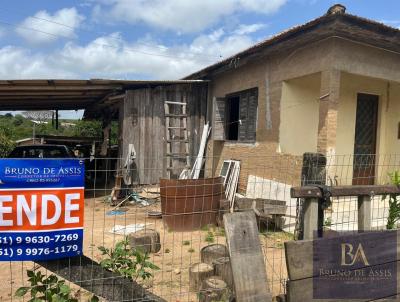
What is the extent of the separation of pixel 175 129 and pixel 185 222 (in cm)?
441

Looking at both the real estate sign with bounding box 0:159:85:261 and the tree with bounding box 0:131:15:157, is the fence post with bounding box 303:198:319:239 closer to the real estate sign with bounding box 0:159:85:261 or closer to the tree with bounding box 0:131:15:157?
the real estate sign with bounding box 0:159:85:261

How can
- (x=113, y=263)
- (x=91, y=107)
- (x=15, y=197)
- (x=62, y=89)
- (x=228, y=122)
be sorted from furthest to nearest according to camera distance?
(x=91, y=107) → (x=228, y=122) → (x=62, y=89) → (x=113, y=263) → (x=15, y=197)

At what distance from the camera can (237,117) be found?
11.4 metres

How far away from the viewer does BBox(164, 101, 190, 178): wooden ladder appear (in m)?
10.7

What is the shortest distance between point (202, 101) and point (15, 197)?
9.35 meters

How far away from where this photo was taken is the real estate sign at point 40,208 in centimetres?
260

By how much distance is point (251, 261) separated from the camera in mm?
3137

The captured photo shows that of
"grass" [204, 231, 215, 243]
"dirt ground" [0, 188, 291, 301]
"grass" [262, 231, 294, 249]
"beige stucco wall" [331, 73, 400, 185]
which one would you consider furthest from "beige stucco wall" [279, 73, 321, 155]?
"grass" [204, 231, 215, 243]

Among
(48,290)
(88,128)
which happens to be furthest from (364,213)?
(88,128)

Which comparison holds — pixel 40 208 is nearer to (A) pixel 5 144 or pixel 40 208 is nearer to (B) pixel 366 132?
(B) pixel 366 132

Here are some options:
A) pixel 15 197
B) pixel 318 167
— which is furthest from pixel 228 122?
pixel 15 197

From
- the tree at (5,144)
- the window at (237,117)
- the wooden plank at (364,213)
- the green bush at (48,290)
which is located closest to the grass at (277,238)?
the wooden plank at (364,213)

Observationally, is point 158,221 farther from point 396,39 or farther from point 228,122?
point 396,39

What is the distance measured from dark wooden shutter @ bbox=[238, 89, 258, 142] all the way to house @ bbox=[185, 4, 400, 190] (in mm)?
26
